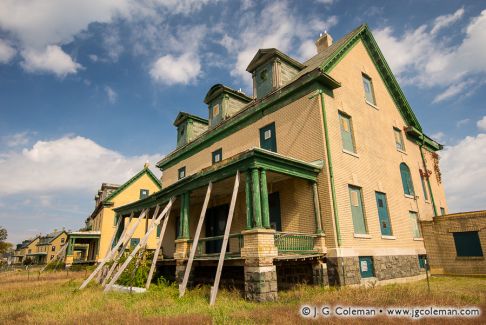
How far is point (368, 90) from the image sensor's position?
18109 millimetres

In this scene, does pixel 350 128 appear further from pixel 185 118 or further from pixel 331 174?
pixel 185 118

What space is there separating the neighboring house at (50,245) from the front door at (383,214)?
7440 cm

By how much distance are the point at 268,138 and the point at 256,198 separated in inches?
237

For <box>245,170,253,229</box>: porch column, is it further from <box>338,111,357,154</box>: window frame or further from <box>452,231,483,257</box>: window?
<box>452,231,483,257</box>: window

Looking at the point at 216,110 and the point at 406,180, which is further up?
the point at 216,110

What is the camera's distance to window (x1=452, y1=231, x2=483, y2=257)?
52.6ft

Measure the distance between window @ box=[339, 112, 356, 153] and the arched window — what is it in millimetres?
5728

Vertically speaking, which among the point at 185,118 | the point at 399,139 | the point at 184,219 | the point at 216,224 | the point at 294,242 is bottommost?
the point at 294,242

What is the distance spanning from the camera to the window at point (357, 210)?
13.5 m

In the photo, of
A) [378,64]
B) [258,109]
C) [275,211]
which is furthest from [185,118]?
[378,64]

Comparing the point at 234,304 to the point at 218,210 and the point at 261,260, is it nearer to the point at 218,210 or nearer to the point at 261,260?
the point at 261,260

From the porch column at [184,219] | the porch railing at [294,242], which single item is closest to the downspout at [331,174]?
the porch railing at [294,242]

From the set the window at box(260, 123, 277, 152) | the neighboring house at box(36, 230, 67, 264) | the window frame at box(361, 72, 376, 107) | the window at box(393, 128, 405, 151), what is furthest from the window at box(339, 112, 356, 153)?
the neighboring house at box(36, 230, 67, 264)

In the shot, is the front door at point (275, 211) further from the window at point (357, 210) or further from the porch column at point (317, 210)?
the window at point (357, 210)
